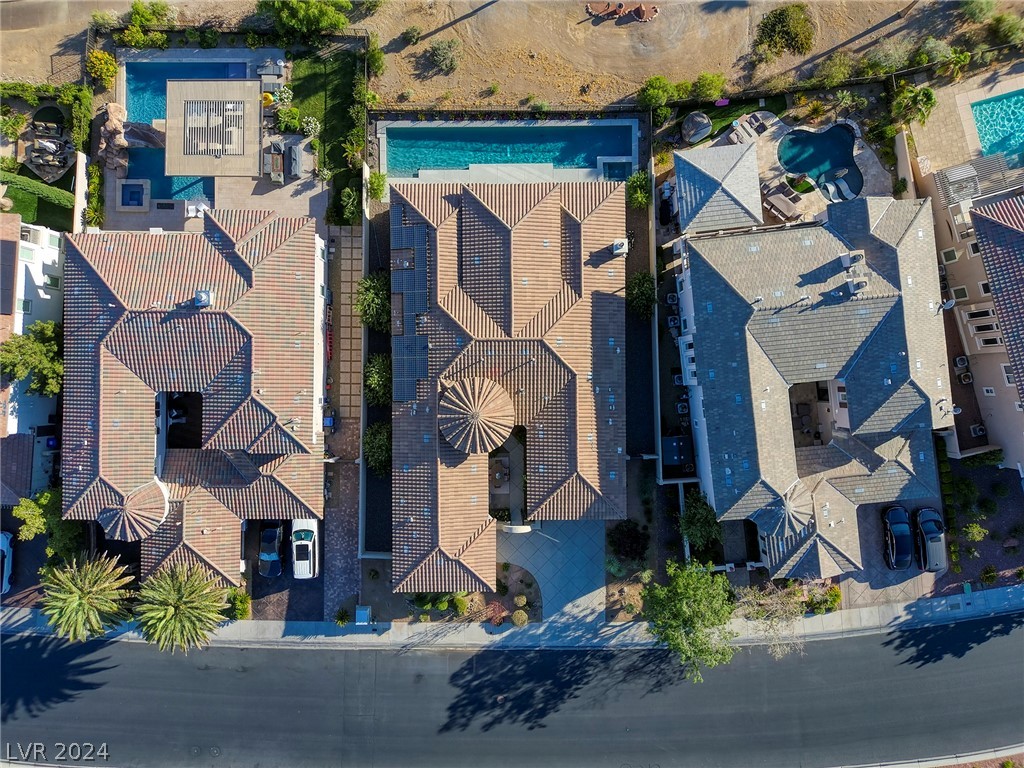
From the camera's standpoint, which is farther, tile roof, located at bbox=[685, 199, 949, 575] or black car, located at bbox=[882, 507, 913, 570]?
black car, located at bbox=[882, 507, 913, 570]

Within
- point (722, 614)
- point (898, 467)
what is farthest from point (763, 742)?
point (898, 467)

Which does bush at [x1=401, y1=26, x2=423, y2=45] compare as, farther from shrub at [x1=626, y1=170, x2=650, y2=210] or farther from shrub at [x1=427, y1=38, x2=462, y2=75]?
shrub at [x1=626, y1=170, x2=650, y2=210]

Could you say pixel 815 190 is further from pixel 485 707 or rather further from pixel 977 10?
pixel 485 707

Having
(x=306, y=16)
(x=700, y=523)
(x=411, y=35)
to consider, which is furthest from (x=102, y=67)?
(x=700, y=523)

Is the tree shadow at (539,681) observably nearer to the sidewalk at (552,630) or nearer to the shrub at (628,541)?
the sidewalk at (552,630)

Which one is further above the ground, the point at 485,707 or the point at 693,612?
the point at 693,612

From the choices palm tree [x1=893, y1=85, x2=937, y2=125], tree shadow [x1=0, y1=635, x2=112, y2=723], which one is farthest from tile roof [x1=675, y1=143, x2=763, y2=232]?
tree shadow [x1=0, y1=635, x2=112, y2=723]

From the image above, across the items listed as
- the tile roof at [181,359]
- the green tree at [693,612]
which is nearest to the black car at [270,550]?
the tile roof at [181,359]
